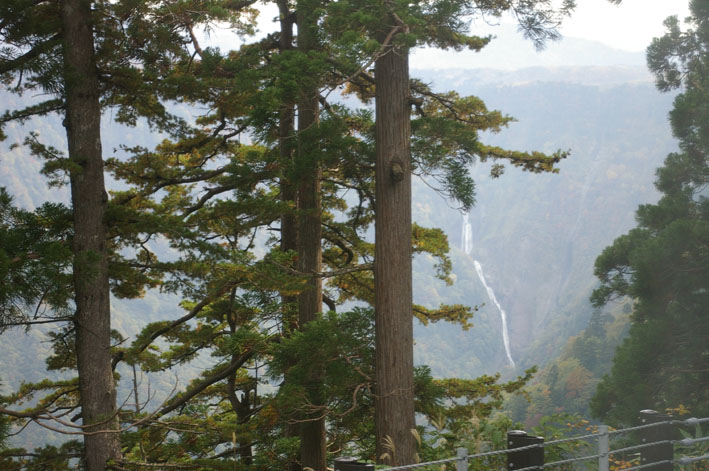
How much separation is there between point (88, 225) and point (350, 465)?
4.85 m

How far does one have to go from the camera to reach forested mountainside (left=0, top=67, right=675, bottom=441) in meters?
103

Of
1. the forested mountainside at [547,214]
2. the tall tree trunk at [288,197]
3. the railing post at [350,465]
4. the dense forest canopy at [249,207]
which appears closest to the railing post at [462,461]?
the railing post at [350,465]

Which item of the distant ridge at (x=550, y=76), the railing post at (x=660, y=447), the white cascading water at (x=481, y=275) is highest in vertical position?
the distant ridge at (x=550, y=76)

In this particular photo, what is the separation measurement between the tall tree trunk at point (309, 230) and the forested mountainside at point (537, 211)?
263 feet

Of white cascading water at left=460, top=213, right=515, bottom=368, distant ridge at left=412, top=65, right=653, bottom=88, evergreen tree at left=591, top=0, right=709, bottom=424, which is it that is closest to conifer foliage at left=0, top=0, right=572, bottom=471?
evergreen tree at left=591, top=0, right=709, bottom=424

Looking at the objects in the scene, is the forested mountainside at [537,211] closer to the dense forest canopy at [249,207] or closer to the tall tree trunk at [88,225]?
the dense forest canopy at [249,207]

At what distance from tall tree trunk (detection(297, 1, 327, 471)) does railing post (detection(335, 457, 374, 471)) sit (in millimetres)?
3845

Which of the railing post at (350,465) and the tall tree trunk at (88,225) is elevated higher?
the tall tree trunk at (88,225)

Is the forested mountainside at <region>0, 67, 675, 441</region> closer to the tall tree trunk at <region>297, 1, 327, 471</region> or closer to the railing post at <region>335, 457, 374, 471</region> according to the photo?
the tall tree trunk at <region>297, 1, 327, 471</region>

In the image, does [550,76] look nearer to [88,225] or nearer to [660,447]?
[88,225]

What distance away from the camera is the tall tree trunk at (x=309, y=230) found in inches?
290

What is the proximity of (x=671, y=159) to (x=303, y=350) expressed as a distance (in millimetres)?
15649

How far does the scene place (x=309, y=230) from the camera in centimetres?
896

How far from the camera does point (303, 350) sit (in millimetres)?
6859
